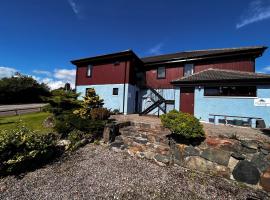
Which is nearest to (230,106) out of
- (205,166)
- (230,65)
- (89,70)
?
(230,65)

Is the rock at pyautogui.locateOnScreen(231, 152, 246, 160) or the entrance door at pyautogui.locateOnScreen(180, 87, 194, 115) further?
the entrance door at pyautogui.locateOnScreen(180, 87, 194, 115)

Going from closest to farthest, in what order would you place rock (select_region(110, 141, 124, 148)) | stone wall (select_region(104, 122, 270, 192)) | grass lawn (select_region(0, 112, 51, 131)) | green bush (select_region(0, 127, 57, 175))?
green bush (select_region(0, 127, 57, 175))
stone wall (select_region(104, 122, 270, 192))
rock (select_region(110, 141, 124, 148))
grass lawn (select_region(0, 112, 51, 131))

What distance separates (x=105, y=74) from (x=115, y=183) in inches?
546

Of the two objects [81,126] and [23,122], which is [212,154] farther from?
[23,122]

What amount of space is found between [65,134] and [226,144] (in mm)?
7767

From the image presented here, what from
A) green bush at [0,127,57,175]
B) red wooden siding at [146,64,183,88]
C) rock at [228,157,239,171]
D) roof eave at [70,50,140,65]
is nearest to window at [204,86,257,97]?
red wooden siding at [146,64,183,88]

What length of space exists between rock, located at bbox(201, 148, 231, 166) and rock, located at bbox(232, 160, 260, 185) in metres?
0.39

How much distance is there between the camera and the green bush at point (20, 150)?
503cm

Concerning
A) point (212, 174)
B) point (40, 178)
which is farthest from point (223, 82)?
point (40, 178)

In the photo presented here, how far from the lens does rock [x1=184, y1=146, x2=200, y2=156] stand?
620 centimetres

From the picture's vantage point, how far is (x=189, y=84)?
1251cm

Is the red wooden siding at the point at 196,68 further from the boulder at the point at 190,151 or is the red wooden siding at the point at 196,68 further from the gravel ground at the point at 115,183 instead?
the gravel ground at the point at 115,183

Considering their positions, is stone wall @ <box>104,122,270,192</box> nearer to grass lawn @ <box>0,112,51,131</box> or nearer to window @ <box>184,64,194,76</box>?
grass lawn @ <box>0,112,51,131</box>

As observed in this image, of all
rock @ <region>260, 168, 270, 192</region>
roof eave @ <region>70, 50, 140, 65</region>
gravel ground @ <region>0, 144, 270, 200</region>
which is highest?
roof eave @ <region>70, 50, 140, 65</region>
